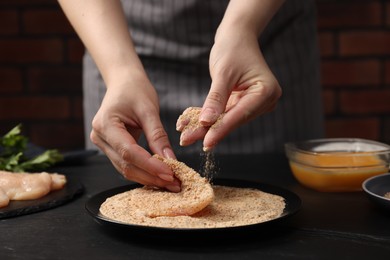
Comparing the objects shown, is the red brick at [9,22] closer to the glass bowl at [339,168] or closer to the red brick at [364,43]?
the red brick at [364,43]

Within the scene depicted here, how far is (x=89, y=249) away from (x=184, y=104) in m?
0.89

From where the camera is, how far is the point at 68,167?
5.29 ft

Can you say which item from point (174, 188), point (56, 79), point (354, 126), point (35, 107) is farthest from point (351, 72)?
→ point (174, 188)

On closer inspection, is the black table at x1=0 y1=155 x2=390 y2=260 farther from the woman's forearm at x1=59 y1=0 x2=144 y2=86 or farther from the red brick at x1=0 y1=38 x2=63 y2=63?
the red brick at x1=0 y1=38 x2=63 y2=63

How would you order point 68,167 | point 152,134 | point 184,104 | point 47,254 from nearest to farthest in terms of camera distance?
1. point 47,254
2. point 152,134
3. point 68,167
4. point 184,104

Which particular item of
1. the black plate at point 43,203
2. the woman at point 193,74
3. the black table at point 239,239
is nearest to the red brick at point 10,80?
the woman at point 193,74

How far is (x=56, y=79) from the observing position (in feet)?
8.93

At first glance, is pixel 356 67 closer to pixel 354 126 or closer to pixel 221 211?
pixel 354 126

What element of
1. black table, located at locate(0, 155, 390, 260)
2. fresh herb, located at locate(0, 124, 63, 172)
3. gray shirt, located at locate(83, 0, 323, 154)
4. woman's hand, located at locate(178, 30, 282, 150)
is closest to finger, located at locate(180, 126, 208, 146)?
woman's hand, located at locate(178, 30, 282, 150)

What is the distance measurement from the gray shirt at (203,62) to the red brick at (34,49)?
2.86ft

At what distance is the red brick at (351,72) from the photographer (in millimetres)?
2682

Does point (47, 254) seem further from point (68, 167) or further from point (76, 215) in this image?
point (68, 167)

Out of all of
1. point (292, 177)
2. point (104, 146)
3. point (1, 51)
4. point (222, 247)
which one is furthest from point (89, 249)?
point (1, 51)

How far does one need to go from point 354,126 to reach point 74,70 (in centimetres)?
127
